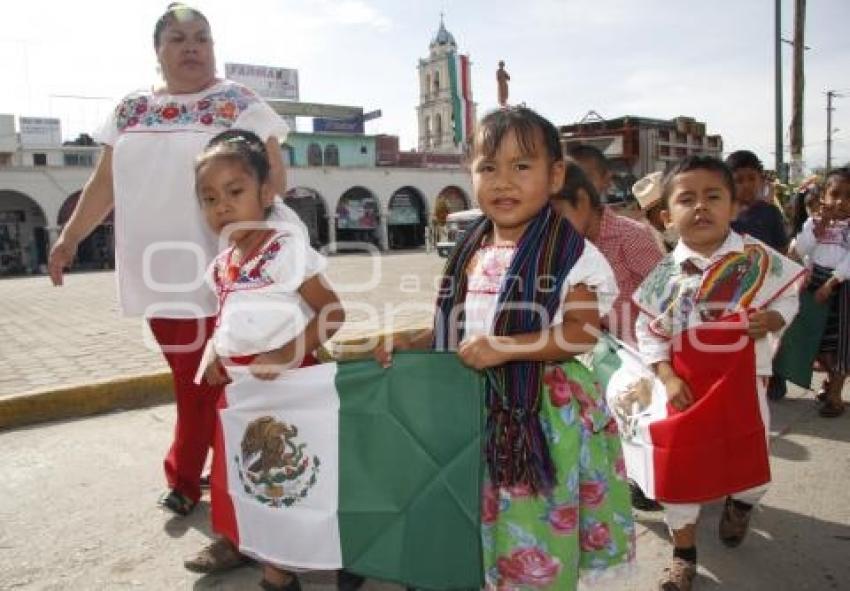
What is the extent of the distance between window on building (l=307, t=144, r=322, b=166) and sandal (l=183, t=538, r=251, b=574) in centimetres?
4350

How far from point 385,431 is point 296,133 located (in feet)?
143

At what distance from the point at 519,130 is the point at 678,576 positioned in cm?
157

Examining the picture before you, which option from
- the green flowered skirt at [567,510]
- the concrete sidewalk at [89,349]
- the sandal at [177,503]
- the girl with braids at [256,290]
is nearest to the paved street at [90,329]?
the concrete sidewalk at [89,349]

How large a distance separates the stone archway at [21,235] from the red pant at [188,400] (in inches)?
1229

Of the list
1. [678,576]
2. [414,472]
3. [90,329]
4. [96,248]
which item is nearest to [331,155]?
[96,248]

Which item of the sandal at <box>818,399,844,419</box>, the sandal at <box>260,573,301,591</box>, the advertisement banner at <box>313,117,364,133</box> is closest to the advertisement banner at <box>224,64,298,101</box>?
the advertisement banner at <box>313,117,364,133</box>

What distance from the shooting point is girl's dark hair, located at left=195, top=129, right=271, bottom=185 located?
2.21 m

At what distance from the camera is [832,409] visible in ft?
13.2

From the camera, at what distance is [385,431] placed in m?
1.84

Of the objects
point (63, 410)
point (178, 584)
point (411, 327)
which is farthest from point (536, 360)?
point (411, 327)

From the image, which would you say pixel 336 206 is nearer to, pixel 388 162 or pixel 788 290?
pixel 388 162

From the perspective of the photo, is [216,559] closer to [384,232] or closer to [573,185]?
[573,185]

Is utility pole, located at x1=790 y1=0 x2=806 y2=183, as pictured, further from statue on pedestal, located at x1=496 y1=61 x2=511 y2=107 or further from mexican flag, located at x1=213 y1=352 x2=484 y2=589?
mexican flag, located at x1=213 y1=352 x2=484 y2=589

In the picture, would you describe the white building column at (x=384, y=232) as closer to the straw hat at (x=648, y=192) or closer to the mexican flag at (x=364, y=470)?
the straw hat at (x=648, y=192)
